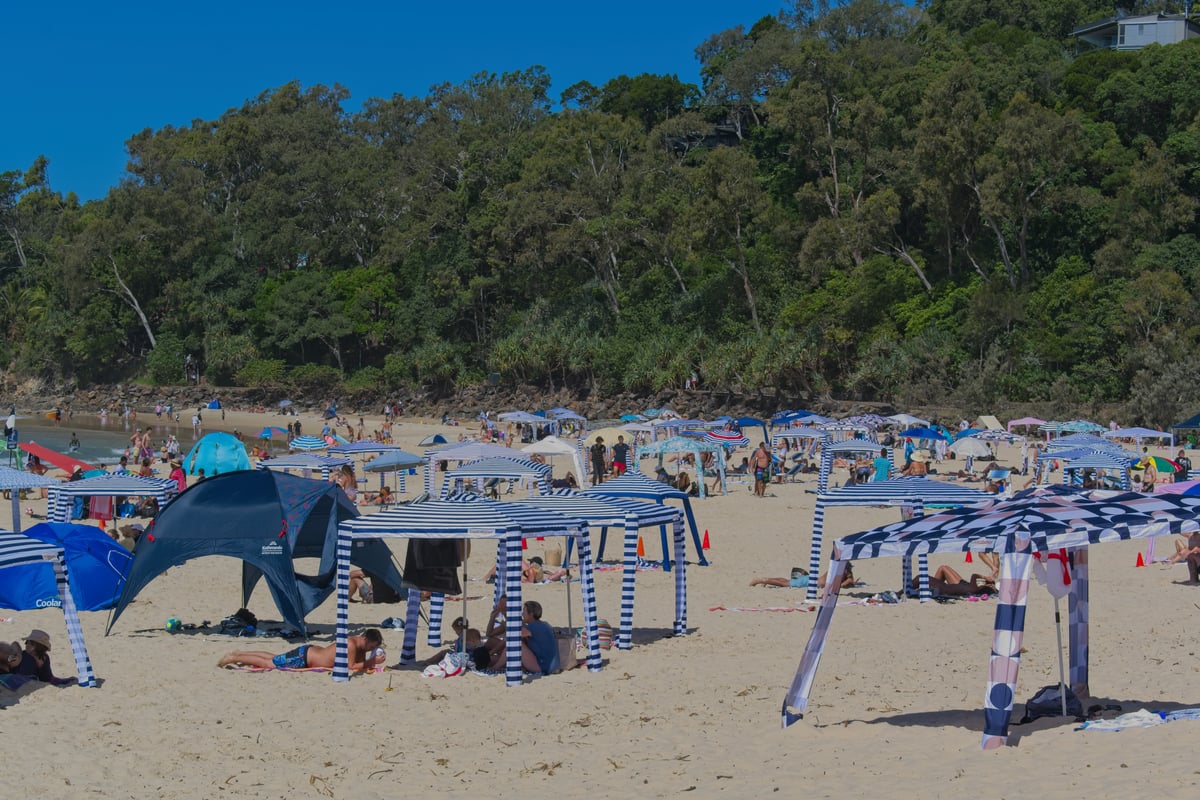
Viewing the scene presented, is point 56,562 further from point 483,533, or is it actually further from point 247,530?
point 483,533

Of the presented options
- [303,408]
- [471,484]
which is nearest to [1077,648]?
[471,484]

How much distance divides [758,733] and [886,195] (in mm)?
39867

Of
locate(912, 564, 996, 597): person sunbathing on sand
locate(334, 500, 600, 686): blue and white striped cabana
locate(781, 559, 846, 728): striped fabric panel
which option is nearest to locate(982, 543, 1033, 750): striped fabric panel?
locate(781, 559, 846, 728): striped fabric panel

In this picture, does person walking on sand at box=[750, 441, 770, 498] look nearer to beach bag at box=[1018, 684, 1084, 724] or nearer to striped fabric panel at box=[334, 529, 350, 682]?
striped fabric panel at box=[334, 529, 350, 682]

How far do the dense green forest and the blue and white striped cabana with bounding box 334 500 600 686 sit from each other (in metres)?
31.1

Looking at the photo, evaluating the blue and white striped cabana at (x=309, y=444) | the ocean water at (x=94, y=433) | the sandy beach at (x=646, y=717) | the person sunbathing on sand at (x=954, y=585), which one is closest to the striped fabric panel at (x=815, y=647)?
the sandy beach at (x=646, y=717)

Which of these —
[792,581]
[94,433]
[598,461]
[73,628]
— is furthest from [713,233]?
[73,628]

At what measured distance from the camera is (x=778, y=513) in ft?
78.5

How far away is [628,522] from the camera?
1188cm

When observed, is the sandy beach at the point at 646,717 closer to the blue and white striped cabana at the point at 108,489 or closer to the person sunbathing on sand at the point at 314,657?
the person sunbathing on sand at the point at 314,657

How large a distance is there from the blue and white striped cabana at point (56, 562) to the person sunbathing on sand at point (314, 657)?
1302 millimetres

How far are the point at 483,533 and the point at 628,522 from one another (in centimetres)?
183

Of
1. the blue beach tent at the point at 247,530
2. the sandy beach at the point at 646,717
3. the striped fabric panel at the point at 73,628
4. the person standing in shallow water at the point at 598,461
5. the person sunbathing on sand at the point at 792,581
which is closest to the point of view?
the sandy beach at the point at 646,717

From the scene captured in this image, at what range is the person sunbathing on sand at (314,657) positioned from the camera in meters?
11.0
